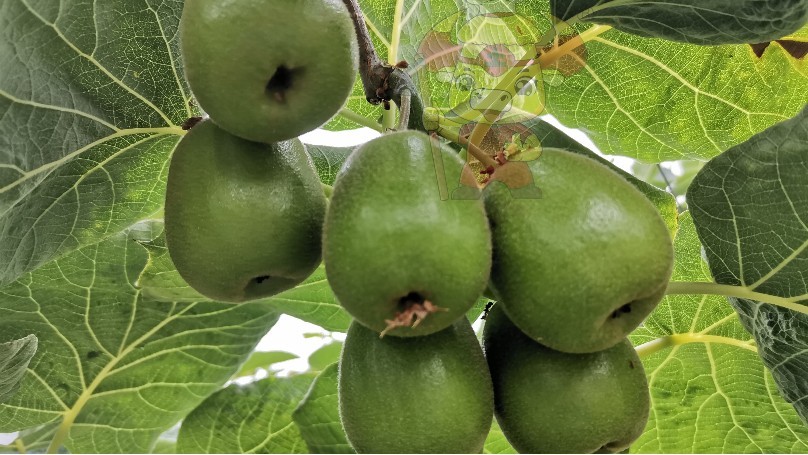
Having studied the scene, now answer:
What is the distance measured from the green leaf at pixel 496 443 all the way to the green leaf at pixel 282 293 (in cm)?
46

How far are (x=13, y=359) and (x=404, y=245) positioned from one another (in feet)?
3.33

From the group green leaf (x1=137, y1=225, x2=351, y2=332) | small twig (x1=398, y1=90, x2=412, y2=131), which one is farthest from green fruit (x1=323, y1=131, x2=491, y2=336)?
green leaf (x1=137, y1=225, x2=351, y2=332)

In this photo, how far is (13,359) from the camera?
5.65ft

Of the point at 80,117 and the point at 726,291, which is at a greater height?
the point at 80,117

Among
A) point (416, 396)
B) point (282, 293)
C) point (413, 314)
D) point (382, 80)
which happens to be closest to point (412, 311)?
point (413, 314)

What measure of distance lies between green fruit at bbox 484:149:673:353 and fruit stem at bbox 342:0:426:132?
0.24m

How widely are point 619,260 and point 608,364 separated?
0.78 feet

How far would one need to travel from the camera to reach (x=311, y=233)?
1.37m

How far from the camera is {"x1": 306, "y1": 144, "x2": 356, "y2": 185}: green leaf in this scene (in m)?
2.05

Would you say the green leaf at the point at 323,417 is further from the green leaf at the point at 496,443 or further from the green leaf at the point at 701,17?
the green leaf at the point at 701,17

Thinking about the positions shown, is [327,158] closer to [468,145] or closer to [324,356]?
[468,145]

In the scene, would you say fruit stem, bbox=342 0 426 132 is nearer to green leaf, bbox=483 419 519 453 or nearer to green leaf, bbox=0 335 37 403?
green leaf, bbox=0 335 37 403

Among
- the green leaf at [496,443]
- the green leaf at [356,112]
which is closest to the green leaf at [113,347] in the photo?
the green leaf at [356,112]

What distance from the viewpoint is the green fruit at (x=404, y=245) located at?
1103 mm
